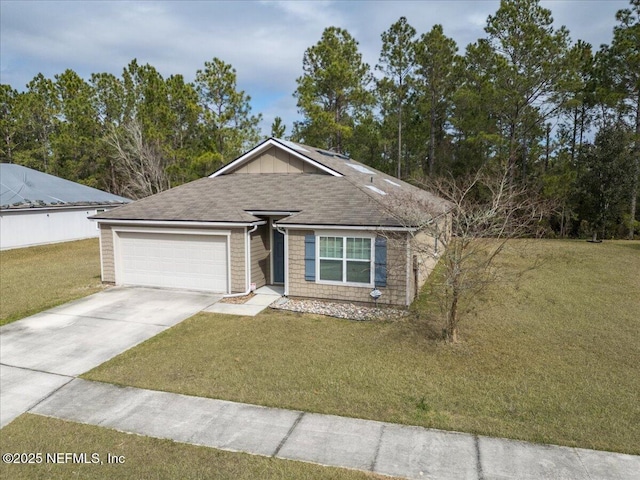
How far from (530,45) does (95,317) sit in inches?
1106

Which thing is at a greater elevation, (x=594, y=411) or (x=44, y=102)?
(x=44, y=102)

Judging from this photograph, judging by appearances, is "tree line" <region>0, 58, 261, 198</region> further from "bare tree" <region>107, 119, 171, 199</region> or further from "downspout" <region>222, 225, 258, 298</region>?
"downspout" <region>222, 225, 258, 298</region>

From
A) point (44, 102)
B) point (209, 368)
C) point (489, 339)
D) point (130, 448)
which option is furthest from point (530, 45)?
point (44, 102)

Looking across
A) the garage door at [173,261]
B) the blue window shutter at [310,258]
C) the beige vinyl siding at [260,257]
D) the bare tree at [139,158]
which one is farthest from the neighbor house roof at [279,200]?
the bare tree at [139,158]

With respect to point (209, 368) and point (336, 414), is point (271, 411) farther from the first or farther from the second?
point (209, 368)

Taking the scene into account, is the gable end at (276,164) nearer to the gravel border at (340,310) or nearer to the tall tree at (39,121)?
the gravel border at (340,310)

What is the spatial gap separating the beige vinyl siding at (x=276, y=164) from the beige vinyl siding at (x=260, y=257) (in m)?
3.75

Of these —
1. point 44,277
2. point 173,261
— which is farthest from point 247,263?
point 44,277

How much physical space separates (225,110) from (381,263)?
23.3m

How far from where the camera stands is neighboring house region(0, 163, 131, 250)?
23844 mm

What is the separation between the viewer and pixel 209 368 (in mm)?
7945

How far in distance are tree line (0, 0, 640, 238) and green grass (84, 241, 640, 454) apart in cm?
1342

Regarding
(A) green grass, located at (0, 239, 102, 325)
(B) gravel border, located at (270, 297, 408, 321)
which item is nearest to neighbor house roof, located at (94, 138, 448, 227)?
(B) gravel border, located at (270, 297, 408, 321)

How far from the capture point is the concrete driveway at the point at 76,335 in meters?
7.41
